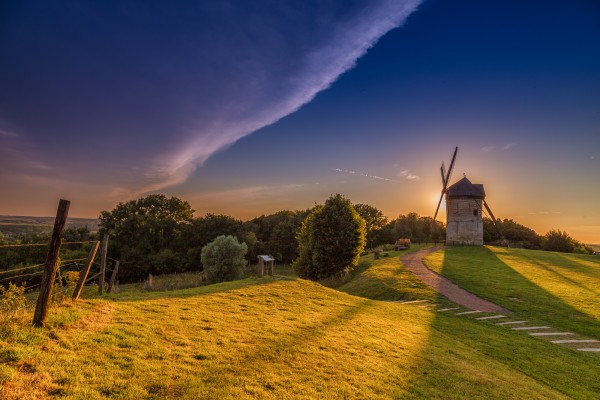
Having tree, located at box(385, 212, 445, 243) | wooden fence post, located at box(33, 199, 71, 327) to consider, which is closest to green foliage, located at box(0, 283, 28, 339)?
wooden fence post, located at box(33, 199, 71, 327)

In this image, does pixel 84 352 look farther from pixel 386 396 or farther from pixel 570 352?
pixel 570 352

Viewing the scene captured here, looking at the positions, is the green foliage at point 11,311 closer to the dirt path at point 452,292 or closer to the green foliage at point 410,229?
the dirt path at point 452,292

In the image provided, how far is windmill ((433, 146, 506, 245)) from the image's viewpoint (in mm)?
50531

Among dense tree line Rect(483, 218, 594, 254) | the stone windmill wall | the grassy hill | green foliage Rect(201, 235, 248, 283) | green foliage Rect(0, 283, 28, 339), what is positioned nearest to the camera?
the grassy hill

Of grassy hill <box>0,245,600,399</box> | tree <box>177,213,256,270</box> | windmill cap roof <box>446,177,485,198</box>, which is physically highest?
windmill cap roof <box>446,177,485,198</box>

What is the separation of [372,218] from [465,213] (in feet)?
118

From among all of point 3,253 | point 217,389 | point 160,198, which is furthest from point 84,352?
point 160,198

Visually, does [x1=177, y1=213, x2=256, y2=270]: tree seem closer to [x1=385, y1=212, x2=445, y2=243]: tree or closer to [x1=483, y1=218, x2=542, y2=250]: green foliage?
[x1=385, y1=212, x2=445, y2=243]: tree

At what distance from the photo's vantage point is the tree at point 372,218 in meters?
83.6

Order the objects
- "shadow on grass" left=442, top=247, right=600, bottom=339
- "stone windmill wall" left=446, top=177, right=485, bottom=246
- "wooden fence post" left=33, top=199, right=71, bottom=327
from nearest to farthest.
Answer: "wooden fence post" left=33, top=199, right=71, bottom=327, "shadow on grass" left=442, top=247, right=600, bottom=339, "stone windmill wall" left=446, top=177, right=485, bottom=246

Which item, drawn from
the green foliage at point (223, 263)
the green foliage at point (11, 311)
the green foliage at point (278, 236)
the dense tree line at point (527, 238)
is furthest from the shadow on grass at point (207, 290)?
the dense tree line at point (527, 238)

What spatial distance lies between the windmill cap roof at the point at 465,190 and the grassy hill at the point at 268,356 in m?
42.4

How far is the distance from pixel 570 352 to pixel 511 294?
33.8 ft

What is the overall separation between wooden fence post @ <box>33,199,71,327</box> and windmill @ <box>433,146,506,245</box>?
182 ft
